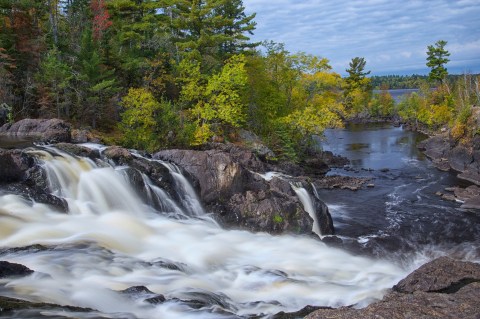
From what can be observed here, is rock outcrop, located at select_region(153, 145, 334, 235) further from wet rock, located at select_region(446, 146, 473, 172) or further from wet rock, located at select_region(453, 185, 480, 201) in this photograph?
wet rock, located at select_region(446, 146, 473, 172)

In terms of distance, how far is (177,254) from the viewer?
12594 millimetres

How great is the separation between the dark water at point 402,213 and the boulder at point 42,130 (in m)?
14.9

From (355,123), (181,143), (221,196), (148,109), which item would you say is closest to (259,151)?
(181,143)

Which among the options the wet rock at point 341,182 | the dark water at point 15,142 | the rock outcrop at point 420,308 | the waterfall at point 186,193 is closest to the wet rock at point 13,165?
the dark water at point 15,142

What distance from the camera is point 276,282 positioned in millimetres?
11008

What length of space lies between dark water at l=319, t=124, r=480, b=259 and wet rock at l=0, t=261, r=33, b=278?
1290 cm

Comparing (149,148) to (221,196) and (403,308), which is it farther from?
(403,308)

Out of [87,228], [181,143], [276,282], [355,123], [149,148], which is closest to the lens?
[276,282]

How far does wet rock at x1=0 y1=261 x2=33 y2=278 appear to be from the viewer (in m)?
7.94

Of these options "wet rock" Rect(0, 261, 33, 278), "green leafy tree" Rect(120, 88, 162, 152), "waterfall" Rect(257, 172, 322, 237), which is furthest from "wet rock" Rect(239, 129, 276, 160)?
"wet rock" Rect(0, 261, 33, 278)

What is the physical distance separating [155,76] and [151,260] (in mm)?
23546

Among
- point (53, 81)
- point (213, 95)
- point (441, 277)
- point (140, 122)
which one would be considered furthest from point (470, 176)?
point (53, 81)

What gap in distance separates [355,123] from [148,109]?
256ft

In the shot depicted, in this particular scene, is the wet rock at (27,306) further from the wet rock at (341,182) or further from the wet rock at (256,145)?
the wet rock at (341,182)
